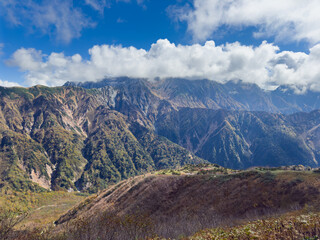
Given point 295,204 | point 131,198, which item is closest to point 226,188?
point 295,204

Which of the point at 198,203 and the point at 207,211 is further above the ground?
the point at 207,211

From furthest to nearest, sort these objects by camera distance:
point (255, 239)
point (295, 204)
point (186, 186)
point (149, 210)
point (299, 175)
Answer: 1. point (186, 186)
2. point (149, 210)
3. point (299, 175)
4. point (295, 204)
5. point (255, 239)

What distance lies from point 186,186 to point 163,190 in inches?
321

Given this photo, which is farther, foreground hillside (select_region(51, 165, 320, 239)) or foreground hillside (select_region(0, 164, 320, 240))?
foreground hillside (select_region(51, 165, 320, 239))

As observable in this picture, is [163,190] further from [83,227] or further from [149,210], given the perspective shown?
[83,227]

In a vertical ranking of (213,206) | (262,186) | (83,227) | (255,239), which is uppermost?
(255,239)

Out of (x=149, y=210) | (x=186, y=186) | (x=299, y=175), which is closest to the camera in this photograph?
(x=299, y=175)

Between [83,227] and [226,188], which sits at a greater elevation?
[83,227]

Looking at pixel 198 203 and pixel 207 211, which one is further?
pixel 198 203

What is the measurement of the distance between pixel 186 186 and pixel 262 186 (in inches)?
1016

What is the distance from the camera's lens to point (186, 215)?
49844 millimetres

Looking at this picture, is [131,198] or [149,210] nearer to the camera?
[149,210]

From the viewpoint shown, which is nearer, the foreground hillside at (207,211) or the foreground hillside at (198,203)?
the foreground hillside at (207,211)

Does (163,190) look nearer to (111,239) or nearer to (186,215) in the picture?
Answer: (186,215)
